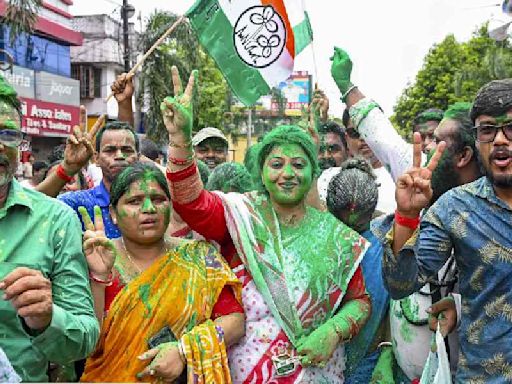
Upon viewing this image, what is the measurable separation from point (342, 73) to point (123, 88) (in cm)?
170

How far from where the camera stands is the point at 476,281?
2229 mm

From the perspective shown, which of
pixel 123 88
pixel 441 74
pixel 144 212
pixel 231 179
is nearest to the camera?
pixel 144 212

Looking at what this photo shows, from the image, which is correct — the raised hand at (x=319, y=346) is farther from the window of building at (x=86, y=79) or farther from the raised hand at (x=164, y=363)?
the window of building at (x=86, y=79)

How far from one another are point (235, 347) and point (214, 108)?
88.5 feet

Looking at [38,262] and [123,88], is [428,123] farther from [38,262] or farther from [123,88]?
[38,262]

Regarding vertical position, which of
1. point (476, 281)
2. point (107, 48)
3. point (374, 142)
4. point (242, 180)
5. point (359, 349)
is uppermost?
point (107, 48)

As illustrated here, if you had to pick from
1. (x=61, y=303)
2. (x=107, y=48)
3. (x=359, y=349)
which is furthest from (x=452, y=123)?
(x=107, y=48)

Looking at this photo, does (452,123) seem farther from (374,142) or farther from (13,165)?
(13,165)

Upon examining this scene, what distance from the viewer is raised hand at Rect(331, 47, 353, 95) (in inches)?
135

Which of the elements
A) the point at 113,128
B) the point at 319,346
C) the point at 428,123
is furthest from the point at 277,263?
the point at 428,123

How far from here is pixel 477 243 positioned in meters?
2.21

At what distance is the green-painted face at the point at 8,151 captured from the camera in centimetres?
207

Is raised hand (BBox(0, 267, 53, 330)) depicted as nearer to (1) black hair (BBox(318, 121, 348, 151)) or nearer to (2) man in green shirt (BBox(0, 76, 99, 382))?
(2) man in green shirt (BBox(0, 76, 99, 382))

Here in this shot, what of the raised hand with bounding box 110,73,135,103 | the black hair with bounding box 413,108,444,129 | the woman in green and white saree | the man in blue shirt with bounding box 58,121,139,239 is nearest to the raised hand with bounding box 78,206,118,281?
the woman in green and white saree
